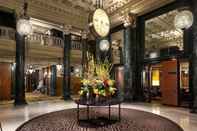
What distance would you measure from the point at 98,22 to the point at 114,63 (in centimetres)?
675

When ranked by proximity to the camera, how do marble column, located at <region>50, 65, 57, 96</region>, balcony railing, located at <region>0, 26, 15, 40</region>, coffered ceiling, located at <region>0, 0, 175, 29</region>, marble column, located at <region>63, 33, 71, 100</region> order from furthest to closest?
marble column, located at <region>50, 65, 57, 96</region> → marble column, located at <region>63, 33, 71, 100</region> → balcony railing, located at <region>0, 26, 15, 40</region> → coffered ceiling, located at <region>0, 0, 175, 29</region>

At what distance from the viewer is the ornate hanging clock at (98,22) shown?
557 centimetres

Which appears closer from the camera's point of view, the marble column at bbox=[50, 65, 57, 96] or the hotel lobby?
the hotel lobby

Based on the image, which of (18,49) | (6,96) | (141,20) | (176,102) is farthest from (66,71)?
(176,102)

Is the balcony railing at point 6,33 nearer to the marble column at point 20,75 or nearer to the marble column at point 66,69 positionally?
the marble column at point 20,75

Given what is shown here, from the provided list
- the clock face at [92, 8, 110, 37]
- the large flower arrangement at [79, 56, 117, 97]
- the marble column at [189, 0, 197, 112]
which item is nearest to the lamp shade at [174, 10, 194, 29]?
the marble column at [189, 0, 197, 112]

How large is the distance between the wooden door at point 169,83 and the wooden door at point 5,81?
31.0 ft

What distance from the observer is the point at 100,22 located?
578 cm

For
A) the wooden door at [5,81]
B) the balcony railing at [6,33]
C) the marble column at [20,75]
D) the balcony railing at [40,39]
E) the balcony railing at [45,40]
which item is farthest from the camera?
the balcony railing at [45,40]

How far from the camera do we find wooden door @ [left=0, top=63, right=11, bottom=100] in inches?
472

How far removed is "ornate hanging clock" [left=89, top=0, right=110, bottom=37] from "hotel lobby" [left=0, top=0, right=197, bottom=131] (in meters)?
0.03

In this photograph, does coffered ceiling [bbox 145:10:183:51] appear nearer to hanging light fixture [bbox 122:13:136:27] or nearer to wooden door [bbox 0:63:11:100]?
hanging light fixture [bbox 122:13:136:27]

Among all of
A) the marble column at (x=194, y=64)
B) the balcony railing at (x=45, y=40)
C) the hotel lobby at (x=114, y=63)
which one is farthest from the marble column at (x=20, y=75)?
the marble column at (x=194, y=64)

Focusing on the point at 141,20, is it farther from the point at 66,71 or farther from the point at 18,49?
the point at 18,49
